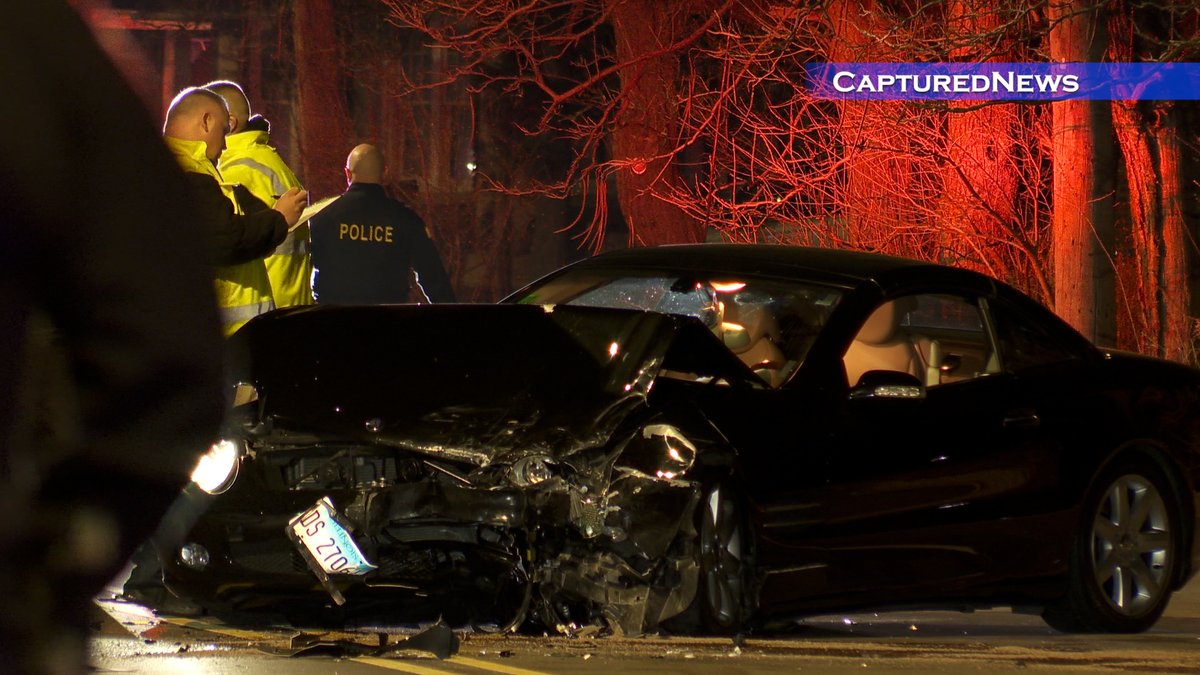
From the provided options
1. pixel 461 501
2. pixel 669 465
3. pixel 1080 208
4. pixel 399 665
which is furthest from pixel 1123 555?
pixel 1080 208

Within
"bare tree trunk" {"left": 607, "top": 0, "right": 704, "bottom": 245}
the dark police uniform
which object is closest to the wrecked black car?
the dark police uniform

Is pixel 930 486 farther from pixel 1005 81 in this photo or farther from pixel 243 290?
pixel 1005 81

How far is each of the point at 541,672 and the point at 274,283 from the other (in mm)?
3763

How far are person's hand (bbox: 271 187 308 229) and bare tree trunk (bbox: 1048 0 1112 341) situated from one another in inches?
224

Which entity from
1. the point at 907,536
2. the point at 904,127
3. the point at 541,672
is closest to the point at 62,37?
the point at 541,672

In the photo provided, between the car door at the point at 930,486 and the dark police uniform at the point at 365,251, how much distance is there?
335 cm

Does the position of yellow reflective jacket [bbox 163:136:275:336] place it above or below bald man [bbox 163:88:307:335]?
below

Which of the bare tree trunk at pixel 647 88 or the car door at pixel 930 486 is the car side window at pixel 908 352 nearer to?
the car door at pixel 930 486

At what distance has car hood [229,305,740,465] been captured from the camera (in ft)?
18.4

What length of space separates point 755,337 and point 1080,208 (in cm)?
573

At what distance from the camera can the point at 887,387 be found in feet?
20.6

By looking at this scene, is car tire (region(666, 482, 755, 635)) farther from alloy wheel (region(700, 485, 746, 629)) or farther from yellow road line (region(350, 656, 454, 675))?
yellow road line (region(350, 656, 454, 675))

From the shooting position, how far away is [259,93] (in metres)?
27.2

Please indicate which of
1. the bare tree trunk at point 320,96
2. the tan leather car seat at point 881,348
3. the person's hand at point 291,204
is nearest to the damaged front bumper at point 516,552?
the tan leather car seat at point 881,348
